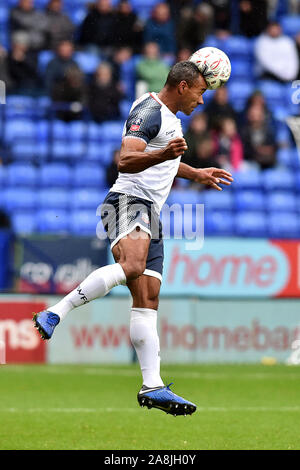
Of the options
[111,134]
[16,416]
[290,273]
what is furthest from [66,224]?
[16,416]

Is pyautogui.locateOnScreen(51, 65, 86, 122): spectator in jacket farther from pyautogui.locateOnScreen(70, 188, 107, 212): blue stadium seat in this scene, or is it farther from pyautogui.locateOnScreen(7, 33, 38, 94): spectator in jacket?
pyautogui.locateOnScreen(70, 188, 107, 212): blue stadium seat

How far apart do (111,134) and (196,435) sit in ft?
→ 27.7

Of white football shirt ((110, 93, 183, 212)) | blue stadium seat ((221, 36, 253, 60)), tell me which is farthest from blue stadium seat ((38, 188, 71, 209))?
white football shirt ((110, 93, 183, 212))

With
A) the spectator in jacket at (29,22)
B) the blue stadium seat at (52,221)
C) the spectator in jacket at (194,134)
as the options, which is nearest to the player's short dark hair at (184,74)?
the spectator in jacket at (194,134)

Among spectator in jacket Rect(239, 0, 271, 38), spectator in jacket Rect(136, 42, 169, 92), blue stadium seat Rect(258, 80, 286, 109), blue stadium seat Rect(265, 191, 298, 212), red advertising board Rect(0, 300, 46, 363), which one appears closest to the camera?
red advertising board Rect(0, 300, 46, 363)

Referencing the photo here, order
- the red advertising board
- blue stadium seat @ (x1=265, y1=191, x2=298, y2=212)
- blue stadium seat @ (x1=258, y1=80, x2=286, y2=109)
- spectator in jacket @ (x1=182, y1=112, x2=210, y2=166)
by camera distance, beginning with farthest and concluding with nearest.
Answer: blue stadium seat @ (x1=258, y1=80, x2=286, y2=109)
blue stadium seat @ (x1=265, y1=191, x2=298, y2=212)
spectator in jacket @ (x1=182, y1=112, x2=210, y2=166)
the red advertising board

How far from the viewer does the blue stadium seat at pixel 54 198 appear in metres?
14.7

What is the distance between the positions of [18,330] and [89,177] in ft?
10.4

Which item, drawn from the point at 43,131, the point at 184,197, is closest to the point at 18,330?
the point at 184,197

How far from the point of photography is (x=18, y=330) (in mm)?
12648

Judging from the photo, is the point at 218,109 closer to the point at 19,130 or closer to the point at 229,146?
the point at 229,146

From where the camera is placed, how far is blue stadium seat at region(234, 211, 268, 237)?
1478 centimetres

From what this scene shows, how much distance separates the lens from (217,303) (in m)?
13.0

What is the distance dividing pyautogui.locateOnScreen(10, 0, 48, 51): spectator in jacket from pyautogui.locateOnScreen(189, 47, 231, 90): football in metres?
9.47
